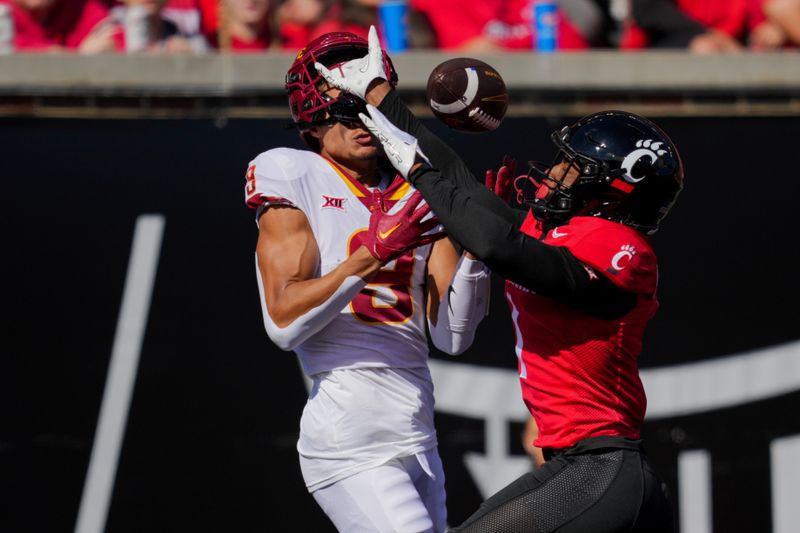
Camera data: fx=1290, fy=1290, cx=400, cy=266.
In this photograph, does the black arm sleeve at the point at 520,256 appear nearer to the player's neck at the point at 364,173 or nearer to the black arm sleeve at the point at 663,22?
the player's neck at the point at 364,173

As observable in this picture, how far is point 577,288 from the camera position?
3.13 meters

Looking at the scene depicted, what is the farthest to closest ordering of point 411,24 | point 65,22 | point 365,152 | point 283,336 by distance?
point 411,24 → point 65,22 → point 365,152 → point 283,336

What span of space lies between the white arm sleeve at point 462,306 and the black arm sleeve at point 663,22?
305 cm

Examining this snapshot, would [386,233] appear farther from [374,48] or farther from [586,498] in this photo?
[586,498]

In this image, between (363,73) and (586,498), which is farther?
(363,73)

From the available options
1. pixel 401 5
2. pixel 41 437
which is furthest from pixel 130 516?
pixel 401 5

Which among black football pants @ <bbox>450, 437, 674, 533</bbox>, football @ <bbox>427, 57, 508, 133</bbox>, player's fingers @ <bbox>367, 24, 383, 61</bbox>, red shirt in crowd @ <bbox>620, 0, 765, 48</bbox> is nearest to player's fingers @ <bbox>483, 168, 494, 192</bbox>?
football @ <bbox>427, 57, 508, 133</bbox>

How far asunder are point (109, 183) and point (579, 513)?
9.54 ft

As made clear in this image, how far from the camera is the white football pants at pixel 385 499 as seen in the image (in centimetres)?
342

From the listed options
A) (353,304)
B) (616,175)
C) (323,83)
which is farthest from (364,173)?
(616,175)

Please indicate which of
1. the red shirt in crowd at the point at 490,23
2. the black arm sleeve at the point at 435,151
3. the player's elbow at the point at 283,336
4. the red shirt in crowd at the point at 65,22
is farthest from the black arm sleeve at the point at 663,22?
the player's elbow at the point at 283,336

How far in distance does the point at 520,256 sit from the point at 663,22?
3633 mm

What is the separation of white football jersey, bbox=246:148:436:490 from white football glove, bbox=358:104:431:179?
1.24 ft

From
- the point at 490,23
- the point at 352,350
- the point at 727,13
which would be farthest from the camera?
the point at 727,13
